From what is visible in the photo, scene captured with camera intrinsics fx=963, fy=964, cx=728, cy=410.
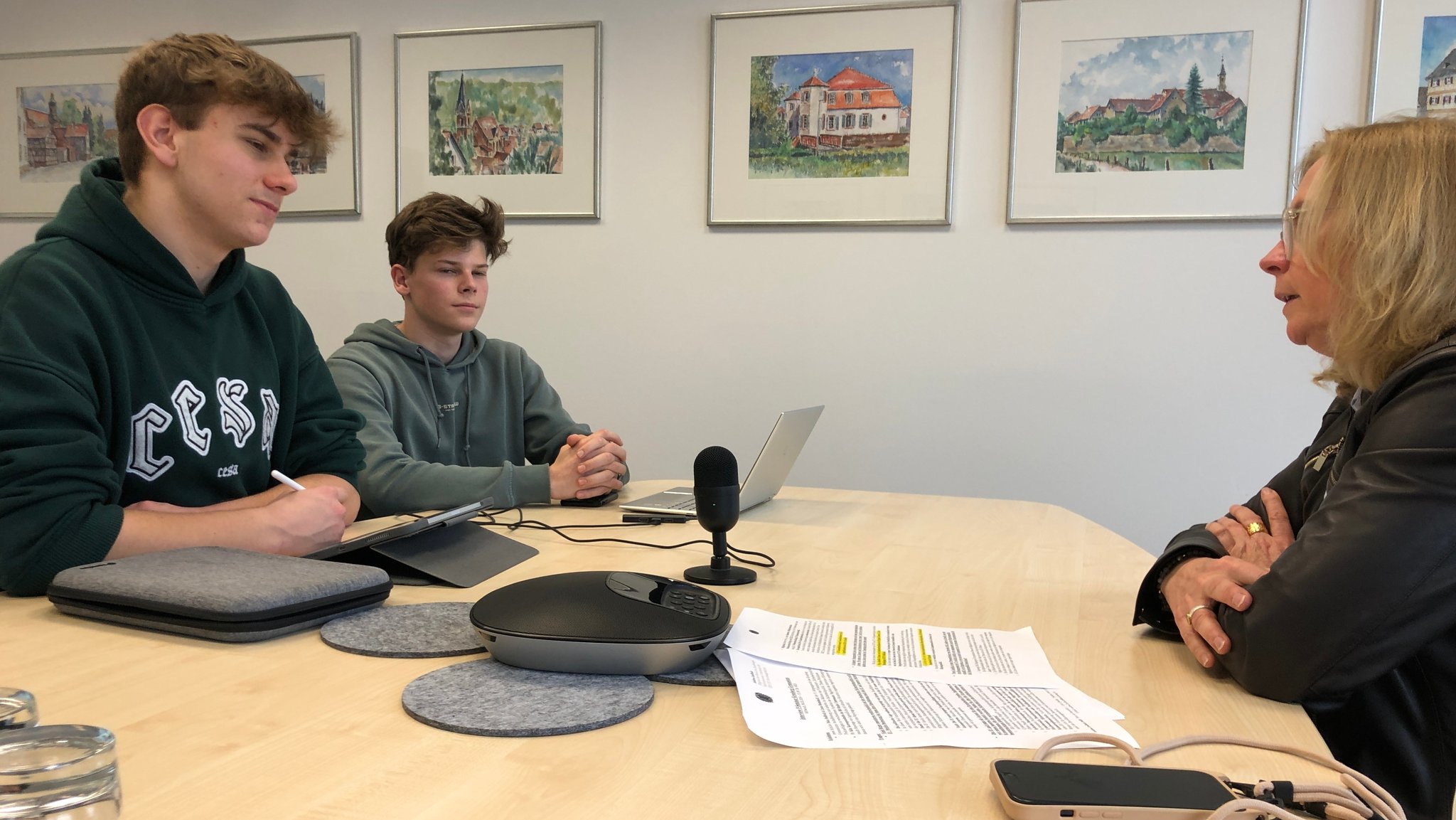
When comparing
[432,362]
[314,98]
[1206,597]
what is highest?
[314,98]

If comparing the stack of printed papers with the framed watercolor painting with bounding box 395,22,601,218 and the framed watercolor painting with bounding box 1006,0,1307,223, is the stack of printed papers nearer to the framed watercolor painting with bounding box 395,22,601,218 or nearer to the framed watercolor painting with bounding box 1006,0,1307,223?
the framed watercolor painting with bounding box 1006,0,1307,223

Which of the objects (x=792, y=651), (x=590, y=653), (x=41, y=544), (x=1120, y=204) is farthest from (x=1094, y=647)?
A: (x=1120, y=204)

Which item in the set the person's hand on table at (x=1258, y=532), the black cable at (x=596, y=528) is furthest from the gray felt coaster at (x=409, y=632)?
the person's hand on table at (x=1258, y=532)

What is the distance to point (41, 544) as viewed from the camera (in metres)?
1.08

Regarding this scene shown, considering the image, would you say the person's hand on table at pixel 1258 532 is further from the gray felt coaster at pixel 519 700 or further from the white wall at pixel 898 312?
the white wall at pixel 898 312

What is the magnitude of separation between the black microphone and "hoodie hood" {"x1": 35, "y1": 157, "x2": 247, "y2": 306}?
827 mm

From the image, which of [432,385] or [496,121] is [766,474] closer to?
[432,385]

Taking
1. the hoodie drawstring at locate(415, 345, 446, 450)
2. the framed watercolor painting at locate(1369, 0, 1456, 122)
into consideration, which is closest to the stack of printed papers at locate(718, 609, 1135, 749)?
the hoodie drawstring at locate(415, 345, 446, 450)

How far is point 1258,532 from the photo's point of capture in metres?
1.26

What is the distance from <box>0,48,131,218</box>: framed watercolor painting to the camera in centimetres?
370

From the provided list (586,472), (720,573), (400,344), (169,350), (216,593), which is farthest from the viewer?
(400,344)

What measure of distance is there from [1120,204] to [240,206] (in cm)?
239

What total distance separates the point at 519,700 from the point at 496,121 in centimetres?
290

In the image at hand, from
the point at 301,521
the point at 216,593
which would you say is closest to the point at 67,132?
the point at 301,521
